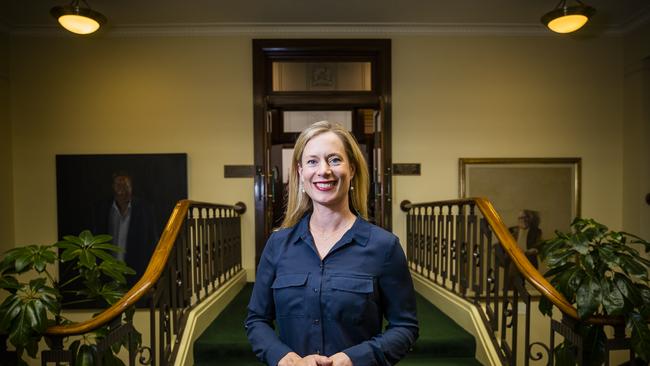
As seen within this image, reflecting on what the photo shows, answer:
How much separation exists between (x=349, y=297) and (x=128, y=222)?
187 inches

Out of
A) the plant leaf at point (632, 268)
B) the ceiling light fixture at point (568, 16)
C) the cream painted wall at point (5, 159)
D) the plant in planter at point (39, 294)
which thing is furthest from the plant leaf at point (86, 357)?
the ceiling light fixture at point (568, 16)

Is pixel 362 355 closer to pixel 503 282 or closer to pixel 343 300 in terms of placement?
pixel 343 300

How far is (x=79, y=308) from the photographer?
526 centimetres

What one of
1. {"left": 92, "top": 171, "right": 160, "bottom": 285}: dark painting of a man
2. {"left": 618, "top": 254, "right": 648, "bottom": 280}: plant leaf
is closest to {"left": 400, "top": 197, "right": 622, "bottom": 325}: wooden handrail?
{"left": 618, "top": 254, "right": 648, "bottom": 280}: plant leaf

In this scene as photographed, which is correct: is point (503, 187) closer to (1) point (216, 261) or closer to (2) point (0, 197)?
(1) point (216, 261)

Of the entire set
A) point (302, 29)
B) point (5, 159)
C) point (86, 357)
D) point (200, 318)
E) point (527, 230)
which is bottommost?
point (200, 318)

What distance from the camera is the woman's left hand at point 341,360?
1217 millimetres

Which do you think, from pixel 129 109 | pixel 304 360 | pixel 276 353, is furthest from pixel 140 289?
pixel 129 109

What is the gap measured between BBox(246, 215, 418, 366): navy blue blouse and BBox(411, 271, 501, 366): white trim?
1.83m

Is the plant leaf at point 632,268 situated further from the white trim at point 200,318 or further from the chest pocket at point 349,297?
the white trim at point 200,318

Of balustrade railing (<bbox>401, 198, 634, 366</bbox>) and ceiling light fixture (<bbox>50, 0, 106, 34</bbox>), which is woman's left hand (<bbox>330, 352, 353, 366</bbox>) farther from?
ceiling light fixture (<bbox>50, 0, 106, 34</bbox>)

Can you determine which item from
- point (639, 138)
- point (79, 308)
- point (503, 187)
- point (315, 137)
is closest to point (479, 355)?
point (315, 137)

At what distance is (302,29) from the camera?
17.6 feet

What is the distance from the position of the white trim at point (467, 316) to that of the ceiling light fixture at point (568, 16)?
304cm
